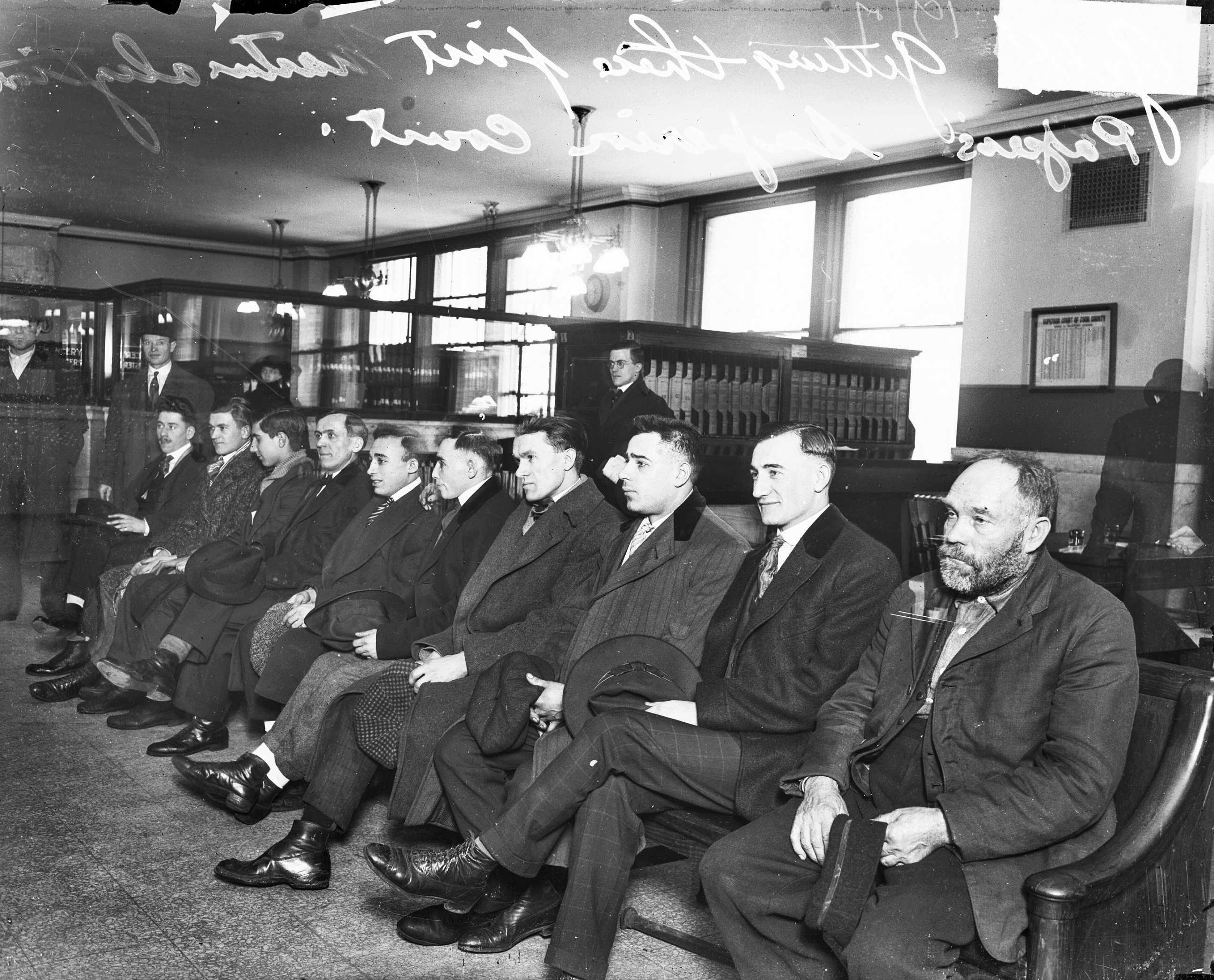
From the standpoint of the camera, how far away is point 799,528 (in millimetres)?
2787

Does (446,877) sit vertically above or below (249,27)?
below

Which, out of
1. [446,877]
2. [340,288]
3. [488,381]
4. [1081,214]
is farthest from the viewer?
[488,381]

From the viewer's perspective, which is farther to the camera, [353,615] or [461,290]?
[461,290]

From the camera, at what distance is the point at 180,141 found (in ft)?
11.4

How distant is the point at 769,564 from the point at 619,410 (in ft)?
4.22

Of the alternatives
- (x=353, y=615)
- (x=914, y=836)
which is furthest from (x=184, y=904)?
(x=914, y=836)

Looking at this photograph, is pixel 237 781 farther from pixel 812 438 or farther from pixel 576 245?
pixel 576 245

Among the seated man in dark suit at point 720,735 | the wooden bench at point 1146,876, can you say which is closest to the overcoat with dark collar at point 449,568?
the seated man in dark suit at point 720,735

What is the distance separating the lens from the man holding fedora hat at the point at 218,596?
4.32m

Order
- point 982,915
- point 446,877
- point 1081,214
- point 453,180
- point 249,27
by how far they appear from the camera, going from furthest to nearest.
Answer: point 453,180 < point 249,27 < point 1081,214 < point 446,877 < point 982,915

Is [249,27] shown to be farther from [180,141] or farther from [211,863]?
[211,863]

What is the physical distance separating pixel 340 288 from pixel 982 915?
9.70ft

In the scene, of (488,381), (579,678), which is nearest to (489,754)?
(579,678)

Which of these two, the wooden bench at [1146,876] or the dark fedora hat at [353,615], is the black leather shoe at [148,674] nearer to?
the dark fedora hat at [353,615]
